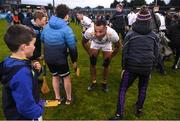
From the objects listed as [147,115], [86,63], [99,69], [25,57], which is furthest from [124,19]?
[25,57]

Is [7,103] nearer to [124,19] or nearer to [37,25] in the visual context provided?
[37,25]

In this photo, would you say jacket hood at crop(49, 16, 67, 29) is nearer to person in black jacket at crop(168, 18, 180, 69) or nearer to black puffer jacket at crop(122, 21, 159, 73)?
black puffer jacket at crop(122, 21, 159, 73)

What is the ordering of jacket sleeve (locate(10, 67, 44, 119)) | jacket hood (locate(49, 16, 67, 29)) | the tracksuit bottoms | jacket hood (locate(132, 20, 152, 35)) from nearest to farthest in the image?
1. jacket sleeve (locate(10, 67, 44, 119))
2. jacket hood (locate(132, 20, 152, 35))
3. the tracksuit bottoms
4. jacket hood (locate(49, 16, 67, 29))

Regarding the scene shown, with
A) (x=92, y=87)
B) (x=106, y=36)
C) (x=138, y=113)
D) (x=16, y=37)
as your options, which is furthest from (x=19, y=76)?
(x=92, y=87)

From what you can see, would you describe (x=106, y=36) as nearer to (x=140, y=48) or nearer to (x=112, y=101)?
(x=112, y=101)

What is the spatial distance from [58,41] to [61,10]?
574 millimetres

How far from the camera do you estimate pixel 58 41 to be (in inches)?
247

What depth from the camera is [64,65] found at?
650cm

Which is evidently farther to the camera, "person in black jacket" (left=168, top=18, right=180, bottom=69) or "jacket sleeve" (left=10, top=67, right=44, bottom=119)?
"person in black jacket" (left=168, top=18, right=180, bottom=69)

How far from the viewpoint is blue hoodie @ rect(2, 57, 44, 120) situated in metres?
3.30

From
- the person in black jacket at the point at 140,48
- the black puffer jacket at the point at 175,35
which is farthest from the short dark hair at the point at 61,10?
the black puffer jacket at the point at 175,35

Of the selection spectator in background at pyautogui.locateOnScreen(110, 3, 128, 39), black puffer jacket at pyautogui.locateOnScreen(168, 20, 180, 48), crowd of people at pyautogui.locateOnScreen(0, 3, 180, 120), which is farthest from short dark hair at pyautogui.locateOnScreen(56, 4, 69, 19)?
spectator in background at pyautogui.locateOnScreen(110, 3, 128, 39)

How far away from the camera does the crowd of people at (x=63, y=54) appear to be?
336 cm

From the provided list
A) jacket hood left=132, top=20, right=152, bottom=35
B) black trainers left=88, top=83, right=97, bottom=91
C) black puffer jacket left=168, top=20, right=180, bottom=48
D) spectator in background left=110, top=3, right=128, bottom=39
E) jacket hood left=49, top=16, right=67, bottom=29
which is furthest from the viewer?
spectator in background left=110, top=3, right=128, bottom=39
